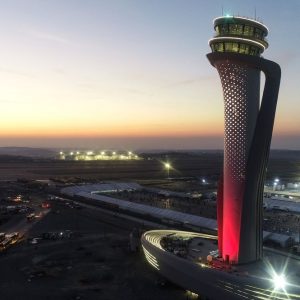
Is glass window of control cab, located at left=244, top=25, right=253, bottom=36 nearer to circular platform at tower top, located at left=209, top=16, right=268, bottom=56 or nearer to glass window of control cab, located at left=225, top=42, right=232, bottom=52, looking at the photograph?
circular platform at tower top, located at left=209, top=16, right=268, bottom=56

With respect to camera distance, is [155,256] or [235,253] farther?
[155,256]

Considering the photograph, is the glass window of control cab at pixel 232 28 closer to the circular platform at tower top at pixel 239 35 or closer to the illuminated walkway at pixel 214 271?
the circular platform at tower top at pixel 239 35

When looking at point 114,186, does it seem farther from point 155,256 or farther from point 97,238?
point 155,256

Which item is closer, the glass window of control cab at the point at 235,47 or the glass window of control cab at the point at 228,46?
the glass window of control cab at the point at 235,47

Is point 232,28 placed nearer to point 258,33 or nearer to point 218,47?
point 218,47


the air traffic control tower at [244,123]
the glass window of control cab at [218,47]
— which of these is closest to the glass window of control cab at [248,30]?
the air traffic control tower at [244,123]

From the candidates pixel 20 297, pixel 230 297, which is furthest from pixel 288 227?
pixel 20 297

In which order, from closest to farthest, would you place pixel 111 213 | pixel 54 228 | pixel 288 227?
1. pixel 54 228
2. pixel 288 227
3. pixel 111 213

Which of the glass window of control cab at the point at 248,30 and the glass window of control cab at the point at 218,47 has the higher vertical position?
the glass window of control cab at the point at 248,30
